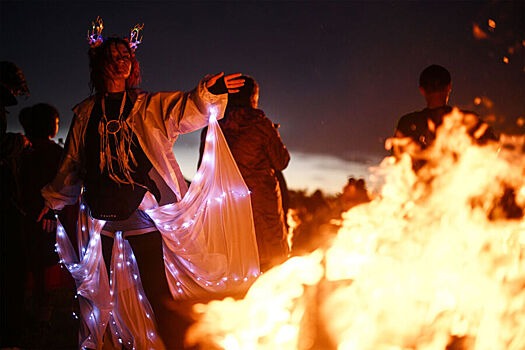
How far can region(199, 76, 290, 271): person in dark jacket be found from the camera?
4.71 meters

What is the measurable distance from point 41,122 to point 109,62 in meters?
1.48

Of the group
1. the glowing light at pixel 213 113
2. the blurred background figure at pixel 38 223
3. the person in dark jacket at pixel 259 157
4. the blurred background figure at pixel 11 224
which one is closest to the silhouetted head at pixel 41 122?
the blurred background figure at pixel 38 223

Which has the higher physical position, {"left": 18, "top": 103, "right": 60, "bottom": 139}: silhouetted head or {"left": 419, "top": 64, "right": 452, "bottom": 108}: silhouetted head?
{"left": 419, "top": 64, "right": 452, "bottom": 108}: silhouetted head

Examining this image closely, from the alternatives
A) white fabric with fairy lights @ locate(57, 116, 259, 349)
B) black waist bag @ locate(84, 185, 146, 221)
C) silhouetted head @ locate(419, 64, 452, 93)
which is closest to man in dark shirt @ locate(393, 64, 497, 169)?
silhouetted head @ locate(419, 64, 452, 93)

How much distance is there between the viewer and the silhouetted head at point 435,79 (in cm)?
407

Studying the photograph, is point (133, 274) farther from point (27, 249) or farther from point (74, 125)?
point (27, 249)

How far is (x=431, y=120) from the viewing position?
160 inches

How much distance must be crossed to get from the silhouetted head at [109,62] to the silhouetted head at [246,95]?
1.09 meters

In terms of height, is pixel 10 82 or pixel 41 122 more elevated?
pixel 10 82

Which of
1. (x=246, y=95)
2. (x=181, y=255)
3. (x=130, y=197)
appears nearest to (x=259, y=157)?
(x=246, y=95)

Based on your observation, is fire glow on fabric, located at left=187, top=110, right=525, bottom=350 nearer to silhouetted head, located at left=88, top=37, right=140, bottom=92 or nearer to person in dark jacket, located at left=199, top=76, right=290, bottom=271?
person in dark jacket, located at left=199, top=76, right=290, bottom=271

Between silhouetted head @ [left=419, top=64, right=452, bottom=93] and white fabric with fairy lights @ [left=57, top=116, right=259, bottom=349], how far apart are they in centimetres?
158

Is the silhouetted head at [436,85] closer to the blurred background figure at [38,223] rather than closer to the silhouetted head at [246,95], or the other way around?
the silhouetted head at [246,95]

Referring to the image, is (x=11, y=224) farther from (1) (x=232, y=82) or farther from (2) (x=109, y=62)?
(1) (x=232, y=82)
